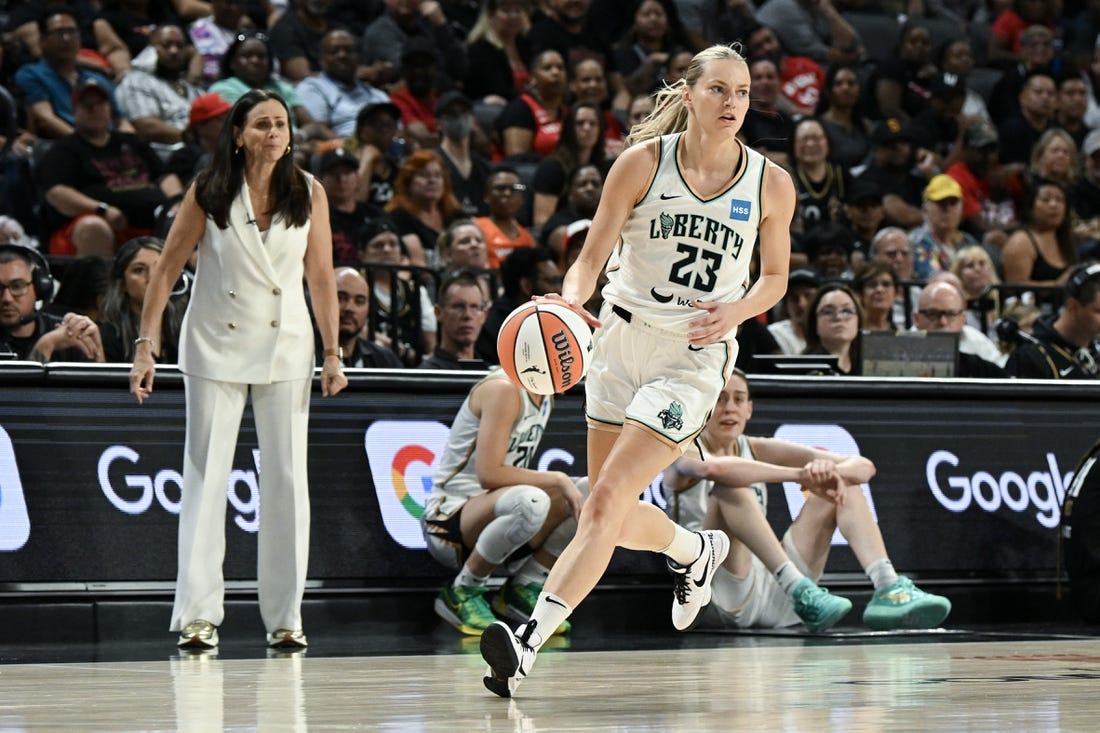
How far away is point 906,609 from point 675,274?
3.13 meters

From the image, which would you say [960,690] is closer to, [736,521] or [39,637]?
[736,521]

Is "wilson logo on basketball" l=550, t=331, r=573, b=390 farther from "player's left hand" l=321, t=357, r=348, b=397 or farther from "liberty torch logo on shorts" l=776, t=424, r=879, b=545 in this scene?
"liberty torch logo on shorts" l=776, t=424, r=879, b=545

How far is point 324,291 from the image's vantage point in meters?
7.59

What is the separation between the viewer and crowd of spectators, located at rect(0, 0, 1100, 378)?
409 inches

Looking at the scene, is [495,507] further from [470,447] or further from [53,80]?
[53,80]

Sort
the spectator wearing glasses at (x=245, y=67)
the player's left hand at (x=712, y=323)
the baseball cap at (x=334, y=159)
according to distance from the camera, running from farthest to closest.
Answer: the spectator wearing glasses at (x=245, y=67) → the baseball cap at (x=334, y=159) → the player's left hand at (x=712, y=323)

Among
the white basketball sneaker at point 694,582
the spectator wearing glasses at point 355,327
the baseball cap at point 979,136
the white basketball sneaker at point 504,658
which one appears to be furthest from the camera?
the baseball cap at point 979,136

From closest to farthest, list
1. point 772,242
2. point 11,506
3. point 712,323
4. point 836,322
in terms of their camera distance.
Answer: point 712,323 < point 772,242 < point 11,506 < point 836,322

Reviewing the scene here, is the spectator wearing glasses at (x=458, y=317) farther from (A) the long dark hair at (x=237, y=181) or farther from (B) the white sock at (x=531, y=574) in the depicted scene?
(A) the long dark hair at (x=237, y=181)

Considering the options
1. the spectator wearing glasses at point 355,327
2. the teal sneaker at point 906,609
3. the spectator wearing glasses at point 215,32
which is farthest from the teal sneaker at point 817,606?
the spectator wearing glasses at point 215,32

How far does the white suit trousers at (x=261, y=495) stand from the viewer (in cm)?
731

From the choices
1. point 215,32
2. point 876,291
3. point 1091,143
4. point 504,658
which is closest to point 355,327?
point 876,291

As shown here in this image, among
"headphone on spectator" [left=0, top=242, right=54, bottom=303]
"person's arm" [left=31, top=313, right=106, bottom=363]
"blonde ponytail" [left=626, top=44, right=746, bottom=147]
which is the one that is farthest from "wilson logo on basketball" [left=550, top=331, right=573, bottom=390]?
"headphone on spectator" [left=0, top=242, right=54, bottom=303]

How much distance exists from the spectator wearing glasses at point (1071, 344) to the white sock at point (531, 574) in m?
3.47
